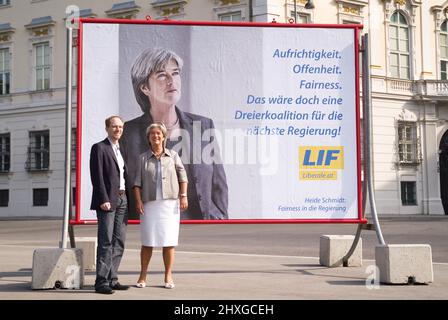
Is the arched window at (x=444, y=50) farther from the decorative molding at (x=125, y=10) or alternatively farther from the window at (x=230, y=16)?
the decorative molding at (x=125, y=10)

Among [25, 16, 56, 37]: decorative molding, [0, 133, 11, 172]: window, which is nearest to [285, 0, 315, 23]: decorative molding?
[25, 16, 56, 37]: decorative molding

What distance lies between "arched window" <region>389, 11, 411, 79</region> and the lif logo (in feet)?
96.6

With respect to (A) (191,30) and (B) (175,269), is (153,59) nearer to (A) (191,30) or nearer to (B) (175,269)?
(A) (191,30)

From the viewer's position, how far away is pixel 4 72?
41.8m

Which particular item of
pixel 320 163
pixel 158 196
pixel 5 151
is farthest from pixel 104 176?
pixel 5 151

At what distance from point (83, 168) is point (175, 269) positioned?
7.59 feet

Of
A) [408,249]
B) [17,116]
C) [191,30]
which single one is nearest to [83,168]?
[191,30]

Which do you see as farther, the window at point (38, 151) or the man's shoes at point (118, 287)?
the window at point (38, 151)

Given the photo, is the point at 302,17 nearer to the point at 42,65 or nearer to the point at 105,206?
the point at 42,65

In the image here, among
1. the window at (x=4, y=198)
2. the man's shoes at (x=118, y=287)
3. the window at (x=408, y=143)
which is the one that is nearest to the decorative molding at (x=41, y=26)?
the window at (x=4, y=198)

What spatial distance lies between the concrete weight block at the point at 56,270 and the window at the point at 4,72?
3446 centimetres

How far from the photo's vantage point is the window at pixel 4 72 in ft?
136

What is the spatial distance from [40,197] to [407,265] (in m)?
32.9

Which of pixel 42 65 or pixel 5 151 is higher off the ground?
pixel 42 65
